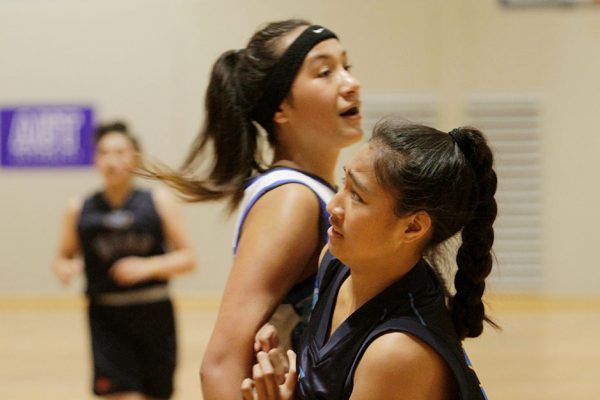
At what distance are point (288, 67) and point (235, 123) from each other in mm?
201

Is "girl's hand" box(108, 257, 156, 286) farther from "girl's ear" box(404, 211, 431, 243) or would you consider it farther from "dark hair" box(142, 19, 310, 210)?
"girl's ear" box(404, 211, 431, 243)

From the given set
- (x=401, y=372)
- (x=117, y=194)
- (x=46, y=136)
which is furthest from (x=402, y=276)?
(x=46, y=136)

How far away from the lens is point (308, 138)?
2.04 metres

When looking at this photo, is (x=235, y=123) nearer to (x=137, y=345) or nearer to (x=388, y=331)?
(x=388, y=331)

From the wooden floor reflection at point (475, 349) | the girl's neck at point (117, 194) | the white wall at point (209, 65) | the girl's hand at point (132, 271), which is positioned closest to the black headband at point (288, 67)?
the girl's hand at point (132, 271)

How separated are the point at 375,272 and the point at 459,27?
6.45 metres

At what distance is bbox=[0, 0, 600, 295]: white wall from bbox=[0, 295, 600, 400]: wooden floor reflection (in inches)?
14.5

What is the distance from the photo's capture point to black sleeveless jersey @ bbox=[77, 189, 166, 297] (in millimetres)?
4113

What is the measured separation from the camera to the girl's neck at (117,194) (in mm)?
4258

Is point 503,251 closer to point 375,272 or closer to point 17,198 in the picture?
point 17,198

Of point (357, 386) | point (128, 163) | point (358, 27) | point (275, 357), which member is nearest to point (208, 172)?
point (275, 357)

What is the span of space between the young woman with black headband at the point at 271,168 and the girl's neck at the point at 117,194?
2069 mm

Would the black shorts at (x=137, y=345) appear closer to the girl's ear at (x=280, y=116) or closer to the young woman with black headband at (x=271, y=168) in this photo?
the young woman with black headband at (x=271, y=168)

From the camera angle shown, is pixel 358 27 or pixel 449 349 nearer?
pixel 449 349
